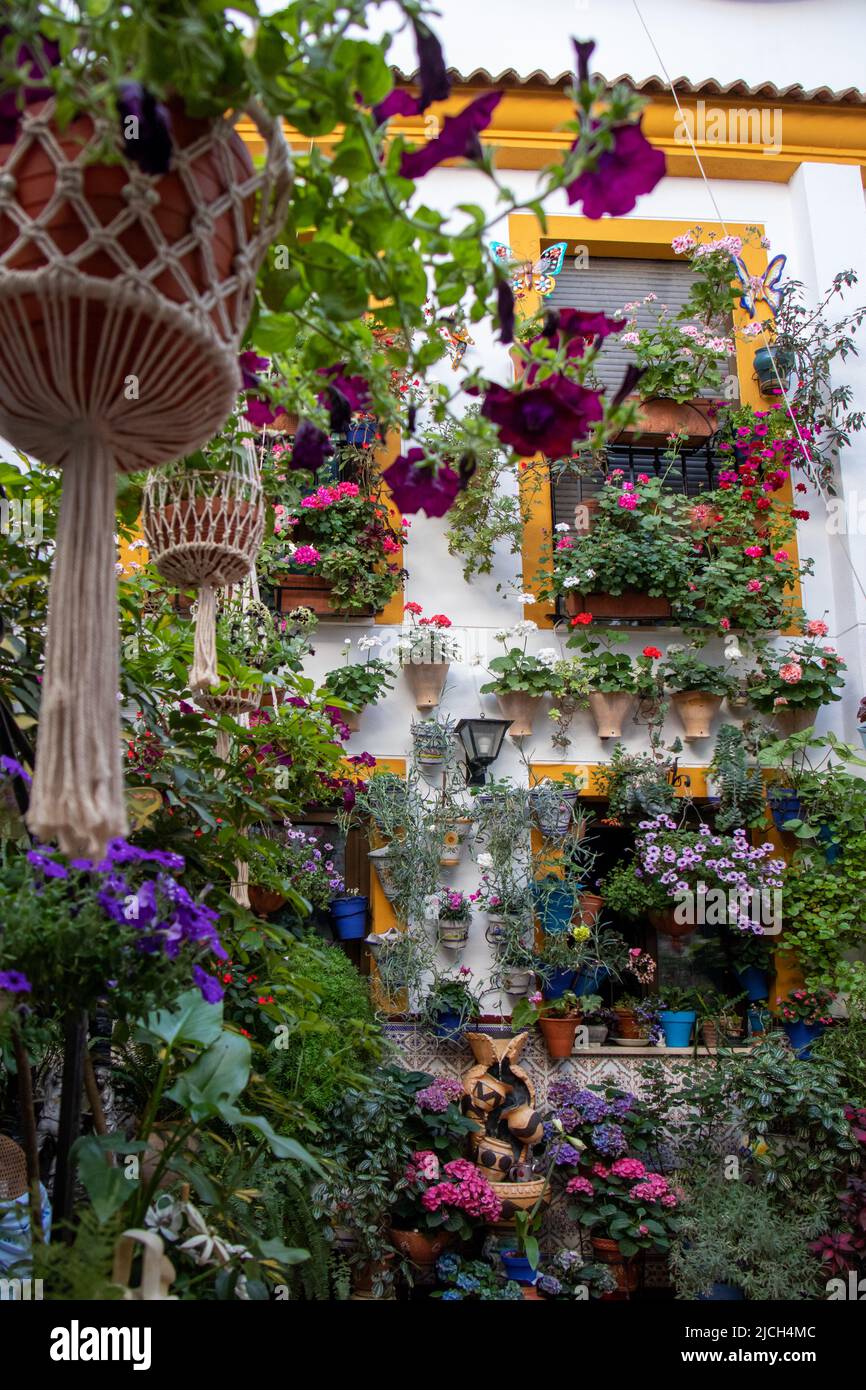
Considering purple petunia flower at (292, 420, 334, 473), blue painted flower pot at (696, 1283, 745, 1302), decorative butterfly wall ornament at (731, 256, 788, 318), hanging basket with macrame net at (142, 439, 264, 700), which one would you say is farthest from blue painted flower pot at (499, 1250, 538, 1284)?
decorative butterfly wall ornament at (731, 256, 788, 318)

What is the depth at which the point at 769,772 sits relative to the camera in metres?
4.83

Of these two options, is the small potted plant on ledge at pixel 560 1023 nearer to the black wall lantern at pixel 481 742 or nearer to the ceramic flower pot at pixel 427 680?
the black wall lantern at pixel 481 742

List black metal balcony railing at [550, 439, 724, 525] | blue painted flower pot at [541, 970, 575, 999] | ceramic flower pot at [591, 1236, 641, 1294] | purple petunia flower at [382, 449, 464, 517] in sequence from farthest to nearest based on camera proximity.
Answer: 1. black metal balcony railing at [550, 439, 724, 525]
2. blue painted flower pot at [541, 970, 575, 999]
3. ceramic flower pot at [591, 1236, 641, 1294]
4. purple petunia flower at [382, 449, 464, 517]

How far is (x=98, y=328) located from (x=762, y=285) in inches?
209

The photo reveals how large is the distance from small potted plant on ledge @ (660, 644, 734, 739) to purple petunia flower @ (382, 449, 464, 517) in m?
3.87

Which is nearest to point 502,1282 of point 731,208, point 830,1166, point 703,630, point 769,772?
point 830,1166

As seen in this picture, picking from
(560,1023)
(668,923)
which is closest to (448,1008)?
(560,1023)

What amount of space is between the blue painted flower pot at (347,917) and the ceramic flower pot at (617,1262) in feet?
4.68

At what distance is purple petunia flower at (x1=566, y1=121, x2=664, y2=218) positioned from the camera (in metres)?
0.83

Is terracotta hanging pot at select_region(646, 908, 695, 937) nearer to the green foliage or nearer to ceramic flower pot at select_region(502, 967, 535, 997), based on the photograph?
ceramic flower pot at select_region(502, 967, 535, 997)

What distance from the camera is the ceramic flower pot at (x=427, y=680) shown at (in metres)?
4.70

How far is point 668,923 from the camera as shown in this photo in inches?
181

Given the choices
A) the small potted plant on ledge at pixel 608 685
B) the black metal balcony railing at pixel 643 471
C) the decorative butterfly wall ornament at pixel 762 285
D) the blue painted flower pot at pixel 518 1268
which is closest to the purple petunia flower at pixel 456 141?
the blue painted flower pot at pixel 518 1268
